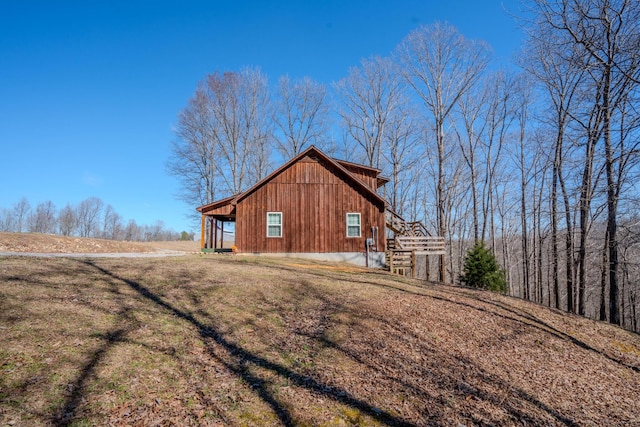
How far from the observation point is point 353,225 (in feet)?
60.8

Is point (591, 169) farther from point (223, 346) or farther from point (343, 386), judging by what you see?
point (223, 346)

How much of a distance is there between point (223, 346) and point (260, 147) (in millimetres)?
26473

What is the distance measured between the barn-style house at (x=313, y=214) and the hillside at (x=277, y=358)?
328 inches

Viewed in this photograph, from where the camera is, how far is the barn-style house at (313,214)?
18.2 m

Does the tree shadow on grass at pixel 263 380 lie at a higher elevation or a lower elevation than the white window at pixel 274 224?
lower

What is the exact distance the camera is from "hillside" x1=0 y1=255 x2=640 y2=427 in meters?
4.24

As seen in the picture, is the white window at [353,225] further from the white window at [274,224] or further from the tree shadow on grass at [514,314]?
the tree shadow on grass at [514,314]

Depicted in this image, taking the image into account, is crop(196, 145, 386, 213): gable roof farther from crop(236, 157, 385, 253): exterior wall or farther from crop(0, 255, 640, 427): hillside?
crop(0, 255, 640, 427): hillside

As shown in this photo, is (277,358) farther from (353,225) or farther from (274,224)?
(353,225)

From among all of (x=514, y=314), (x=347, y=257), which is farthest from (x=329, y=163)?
(x=514, y=314)

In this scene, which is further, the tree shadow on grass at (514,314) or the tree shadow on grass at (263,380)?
the tree shadow on grass at (514,314)

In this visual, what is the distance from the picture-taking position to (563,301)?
118 ft

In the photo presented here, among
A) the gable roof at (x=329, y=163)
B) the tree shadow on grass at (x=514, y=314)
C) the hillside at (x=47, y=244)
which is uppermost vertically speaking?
the gable roof at (x=329, y=163)

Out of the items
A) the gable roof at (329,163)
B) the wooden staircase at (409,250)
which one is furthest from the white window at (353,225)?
the wooden staircase at (409,250)
